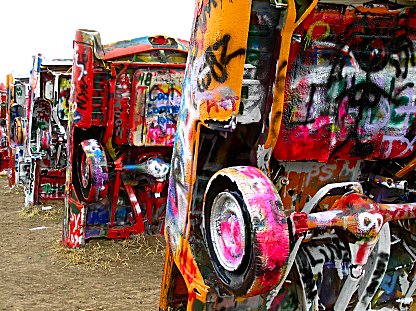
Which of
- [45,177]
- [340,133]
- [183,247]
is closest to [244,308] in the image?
[183,247]

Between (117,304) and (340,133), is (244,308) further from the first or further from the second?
(117,304)

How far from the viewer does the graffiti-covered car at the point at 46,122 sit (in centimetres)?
952

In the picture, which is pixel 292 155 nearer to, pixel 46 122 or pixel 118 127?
pixel 118 127

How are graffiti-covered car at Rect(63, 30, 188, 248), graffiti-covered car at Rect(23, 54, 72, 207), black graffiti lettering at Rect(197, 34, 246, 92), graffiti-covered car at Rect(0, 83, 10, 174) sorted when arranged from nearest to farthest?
black graffiti lettering at Rect(197, 34, 246, 92) → graffiti-covered car at Rect(63, 30, 188, 248) → graffiti-covered car at Rect(23, 54, 72, 207) → graffiti-covered car at Rect(0, 83, 10, 174)

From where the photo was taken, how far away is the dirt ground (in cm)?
594

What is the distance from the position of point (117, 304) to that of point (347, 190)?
125 inches

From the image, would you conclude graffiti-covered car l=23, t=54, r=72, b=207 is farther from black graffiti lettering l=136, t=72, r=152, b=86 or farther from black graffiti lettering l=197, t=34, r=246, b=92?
black graffiti lettering l=197, t=34, r=246, b=92

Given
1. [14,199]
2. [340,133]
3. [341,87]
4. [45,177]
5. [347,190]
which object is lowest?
[14,199]

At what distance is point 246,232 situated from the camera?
8.86ft

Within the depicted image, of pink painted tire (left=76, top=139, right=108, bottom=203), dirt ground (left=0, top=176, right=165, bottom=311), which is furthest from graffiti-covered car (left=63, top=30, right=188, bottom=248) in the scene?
dirt ground (left=0, top=176, right=165, bottom=311)

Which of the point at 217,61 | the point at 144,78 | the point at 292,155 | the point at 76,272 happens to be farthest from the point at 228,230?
the point at 144,78

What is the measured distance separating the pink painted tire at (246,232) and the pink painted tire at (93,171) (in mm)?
3726

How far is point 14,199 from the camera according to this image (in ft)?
38.5

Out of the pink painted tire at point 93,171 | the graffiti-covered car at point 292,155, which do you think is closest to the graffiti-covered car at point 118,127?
the pink painted tire at point 93,171
